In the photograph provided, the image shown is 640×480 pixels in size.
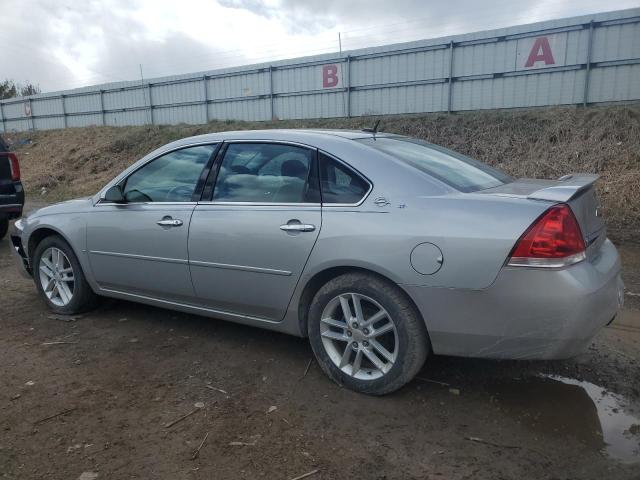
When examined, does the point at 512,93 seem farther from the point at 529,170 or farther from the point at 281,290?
the point at 281,290

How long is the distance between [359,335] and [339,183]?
3.03ft

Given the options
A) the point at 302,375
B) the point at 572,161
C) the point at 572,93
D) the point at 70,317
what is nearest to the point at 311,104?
the point at 572,93

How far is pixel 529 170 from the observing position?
1036 centimetres

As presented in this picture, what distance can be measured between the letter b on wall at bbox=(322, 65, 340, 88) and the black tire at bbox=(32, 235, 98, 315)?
41.0 feet

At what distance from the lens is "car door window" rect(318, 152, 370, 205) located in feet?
10.3

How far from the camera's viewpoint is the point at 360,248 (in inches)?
117

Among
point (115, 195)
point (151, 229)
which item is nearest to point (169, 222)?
point (151, 229)

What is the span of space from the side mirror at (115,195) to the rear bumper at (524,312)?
96.4 inches

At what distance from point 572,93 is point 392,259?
1128cm

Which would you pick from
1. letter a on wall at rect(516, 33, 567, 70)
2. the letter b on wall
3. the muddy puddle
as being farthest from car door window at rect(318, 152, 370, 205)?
the letter b on wall

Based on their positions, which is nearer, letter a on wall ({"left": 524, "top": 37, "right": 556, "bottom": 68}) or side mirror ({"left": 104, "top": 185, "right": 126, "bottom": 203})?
side mirror ({"left": 104, "top": 185, "right": 126, "bottom": 203})

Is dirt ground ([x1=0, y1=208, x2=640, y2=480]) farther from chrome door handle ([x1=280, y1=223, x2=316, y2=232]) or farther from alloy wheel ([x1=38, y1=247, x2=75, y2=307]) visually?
chrome door handle ([x1=280, y1=223, x2=316, y2=232])

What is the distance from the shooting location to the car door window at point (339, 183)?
3.15 meters

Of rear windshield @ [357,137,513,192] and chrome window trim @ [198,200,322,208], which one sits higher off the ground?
rear windshield @ [357,137,513,192]
